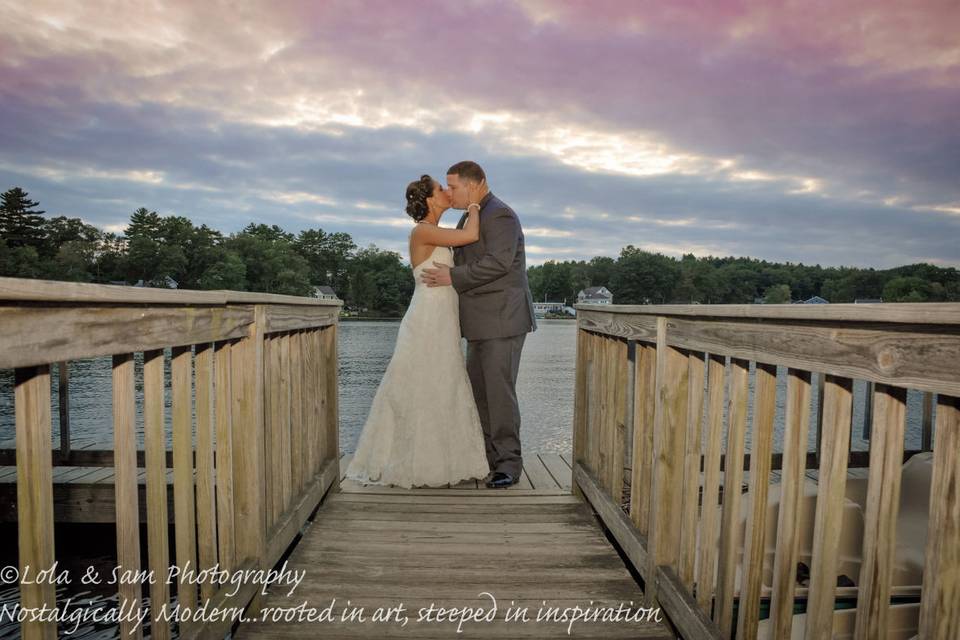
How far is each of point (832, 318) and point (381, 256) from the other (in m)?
105

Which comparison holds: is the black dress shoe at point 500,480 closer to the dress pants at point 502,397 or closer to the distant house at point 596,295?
the dress pants at point 502,397

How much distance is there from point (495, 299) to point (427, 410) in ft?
2.90

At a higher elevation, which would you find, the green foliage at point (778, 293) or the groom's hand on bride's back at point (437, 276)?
the groom's hand on bride's back at point (437, 276)

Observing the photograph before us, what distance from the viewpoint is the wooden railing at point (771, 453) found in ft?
3.23

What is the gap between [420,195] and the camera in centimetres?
438

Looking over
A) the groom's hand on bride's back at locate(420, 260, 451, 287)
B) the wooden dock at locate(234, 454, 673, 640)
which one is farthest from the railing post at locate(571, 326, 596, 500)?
the groom's hand on bride's back at locate(420, 260, 451, 287)

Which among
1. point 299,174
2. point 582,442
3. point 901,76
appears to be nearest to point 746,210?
point 901,76

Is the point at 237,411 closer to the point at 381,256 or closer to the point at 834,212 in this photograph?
the point at 381,256

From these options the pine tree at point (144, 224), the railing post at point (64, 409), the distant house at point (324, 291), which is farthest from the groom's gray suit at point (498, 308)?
the pine tree at point (144, 224)

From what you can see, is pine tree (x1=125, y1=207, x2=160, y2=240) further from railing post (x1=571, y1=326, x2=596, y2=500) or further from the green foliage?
railing post (x1=571, y1=326, x2=596, y2=500)

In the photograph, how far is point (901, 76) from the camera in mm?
42844

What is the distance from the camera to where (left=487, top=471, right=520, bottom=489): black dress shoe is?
4.16 metres

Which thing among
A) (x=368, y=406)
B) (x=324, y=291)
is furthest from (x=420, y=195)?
(x=324, y=291)

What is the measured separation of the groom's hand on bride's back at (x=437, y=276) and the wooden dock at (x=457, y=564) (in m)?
1.39
